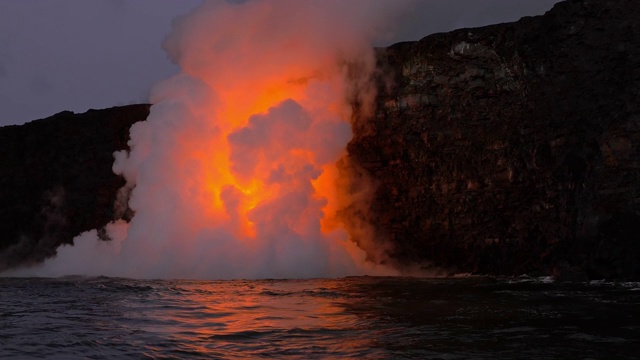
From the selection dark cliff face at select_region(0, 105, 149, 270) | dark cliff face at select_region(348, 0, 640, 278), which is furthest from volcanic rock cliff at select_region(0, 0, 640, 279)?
dark cliff face at select_region(0, 105, 149, 270)

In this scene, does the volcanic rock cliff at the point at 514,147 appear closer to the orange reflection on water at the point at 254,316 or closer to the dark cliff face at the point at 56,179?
the orange reflection on water at the point at 254,316

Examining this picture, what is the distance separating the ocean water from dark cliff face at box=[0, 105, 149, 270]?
22.5 metres

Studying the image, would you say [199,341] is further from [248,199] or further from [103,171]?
[103,171]

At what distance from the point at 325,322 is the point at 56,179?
36880mm

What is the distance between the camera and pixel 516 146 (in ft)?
101

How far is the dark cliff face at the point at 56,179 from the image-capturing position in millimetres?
43594

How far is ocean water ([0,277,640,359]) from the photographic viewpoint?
10.2 m

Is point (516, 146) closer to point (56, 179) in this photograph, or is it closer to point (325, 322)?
point (325, 322)

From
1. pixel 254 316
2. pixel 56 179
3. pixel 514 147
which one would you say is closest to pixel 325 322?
pixel 254 316

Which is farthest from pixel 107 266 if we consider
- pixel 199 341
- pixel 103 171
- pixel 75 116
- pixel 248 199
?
pixel 199 341

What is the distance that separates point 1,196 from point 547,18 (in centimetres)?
3845

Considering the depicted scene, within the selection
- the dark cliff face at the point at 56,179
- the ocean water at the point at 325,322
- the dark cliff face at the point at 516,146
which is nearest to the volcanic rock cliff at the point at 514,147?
the dark cliff face at the point at 516,146

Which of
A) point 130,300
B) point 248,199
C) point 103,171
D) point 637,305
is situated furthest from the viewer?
point 103,171

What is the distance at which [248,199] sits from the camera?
29.9 m
